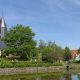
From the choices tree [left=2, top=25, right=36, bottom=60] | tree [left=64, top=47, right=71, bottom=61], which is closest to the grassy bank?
tree [left=2, top=25, right=36, bottom=60]

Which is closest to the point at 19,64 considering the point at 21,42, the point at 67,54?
the point at 21,42

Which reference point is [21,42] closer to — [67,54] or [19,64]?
[19,64]

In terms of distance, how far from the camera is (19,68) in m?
87.6

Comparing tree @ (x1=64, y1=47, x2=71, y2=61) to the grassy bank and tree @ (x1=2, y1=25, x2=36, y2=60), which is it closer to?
the grassy bank

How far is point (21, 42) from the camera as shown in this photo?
10544cm

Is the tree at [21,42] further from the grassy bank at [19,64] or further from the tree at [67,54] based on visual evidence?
the tree at [67,54]

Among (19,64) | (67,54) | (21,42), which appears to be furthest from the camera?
(67,54)

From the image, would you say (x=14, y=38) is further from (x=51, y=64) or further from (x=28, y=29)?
(x=51, y=64)

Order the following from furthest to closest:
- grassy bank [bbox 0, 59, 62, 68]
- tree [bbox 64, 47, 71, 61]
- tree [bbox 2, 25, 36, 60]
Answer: tree [bbox 64, 47, 71, 61] < tree [bbox 2, 25, 36, 60] < grassy bank [bbox 0, 59, 62, 68]

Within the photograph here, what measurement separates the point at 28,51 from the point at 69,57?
5723 centimetres

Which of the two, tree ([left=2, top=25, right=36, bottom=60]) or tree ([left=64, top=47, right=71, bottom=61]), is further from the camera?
tree ([left=64, top=47, right=71, bottom=61])

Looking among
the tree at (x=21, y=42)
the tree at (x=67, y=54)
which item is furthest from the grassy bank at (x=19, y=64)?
the tree at (x=67, y=54)

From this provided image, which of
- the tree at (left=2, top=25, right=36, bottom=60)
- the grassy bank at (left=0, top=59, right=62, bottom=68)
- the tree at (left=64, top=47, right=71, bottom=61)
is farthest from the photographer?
the tree at (left=64, top=47, right=71, bottom=61)

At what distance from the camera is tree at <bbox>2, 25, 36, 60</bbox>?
341 feet
